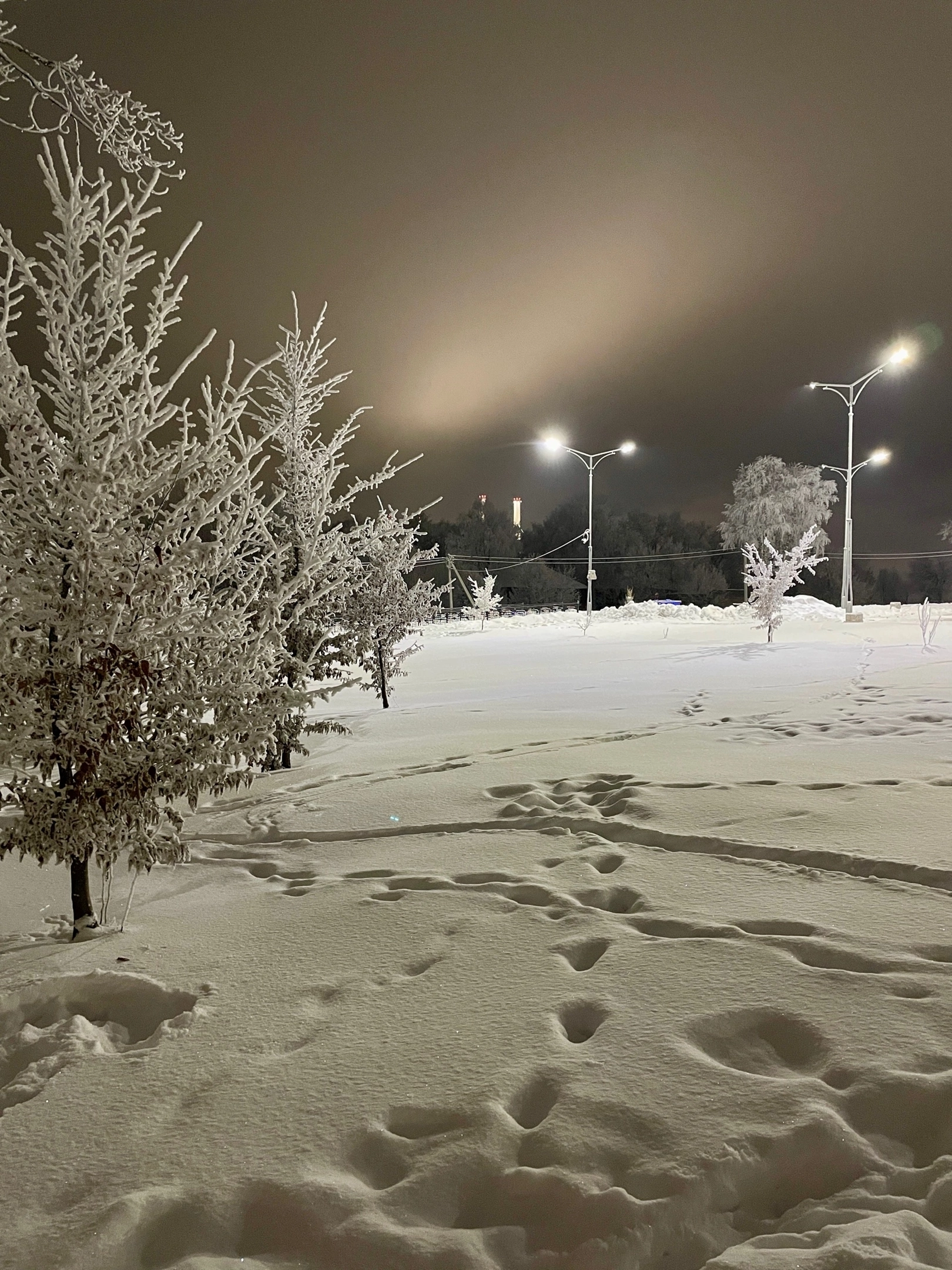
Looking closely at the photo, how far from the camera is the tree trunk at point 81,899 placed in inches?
133

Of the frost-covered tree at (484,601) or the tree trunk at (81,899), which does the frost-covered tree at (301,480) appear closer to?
the tree trunk at (81,899)

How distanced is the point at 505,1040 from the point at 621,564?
219 ft

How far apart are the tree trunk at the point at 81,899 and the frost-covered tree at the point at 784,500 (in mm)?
50874

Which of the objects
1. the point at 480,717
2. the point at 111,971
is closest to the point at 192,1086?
the point at 111,971

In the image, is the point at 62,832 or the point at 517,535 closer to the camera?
the point at 62,832

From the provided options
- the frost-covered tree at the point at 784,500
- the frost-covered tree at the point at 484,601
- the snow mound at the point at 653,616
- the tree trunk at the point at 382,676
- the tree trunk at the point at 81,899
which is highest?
the frost-covered tree at the point at 784,500

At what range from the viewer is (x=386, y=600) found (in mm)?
10414

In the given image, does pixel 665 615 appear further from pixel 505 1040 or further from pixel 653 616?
pixel 505 1040

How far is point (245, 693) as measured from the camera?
3396 millimetres

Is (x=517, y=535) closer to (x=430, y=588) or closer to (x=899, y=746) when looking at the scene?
(x=430, y=588)

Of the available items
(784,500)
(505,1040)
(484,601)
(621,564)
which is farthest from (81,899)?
(621,564)

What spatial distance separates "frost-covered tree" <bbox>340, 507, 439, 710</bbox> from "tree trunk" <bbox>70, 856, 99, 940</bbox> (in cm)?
611

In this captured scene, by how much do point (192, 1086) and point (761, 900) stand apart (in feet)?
7.75

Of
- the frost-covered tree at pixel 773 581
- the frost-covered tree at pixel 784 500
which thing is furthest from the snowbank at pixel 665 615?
the frost-covered tree at pixel 784 500
